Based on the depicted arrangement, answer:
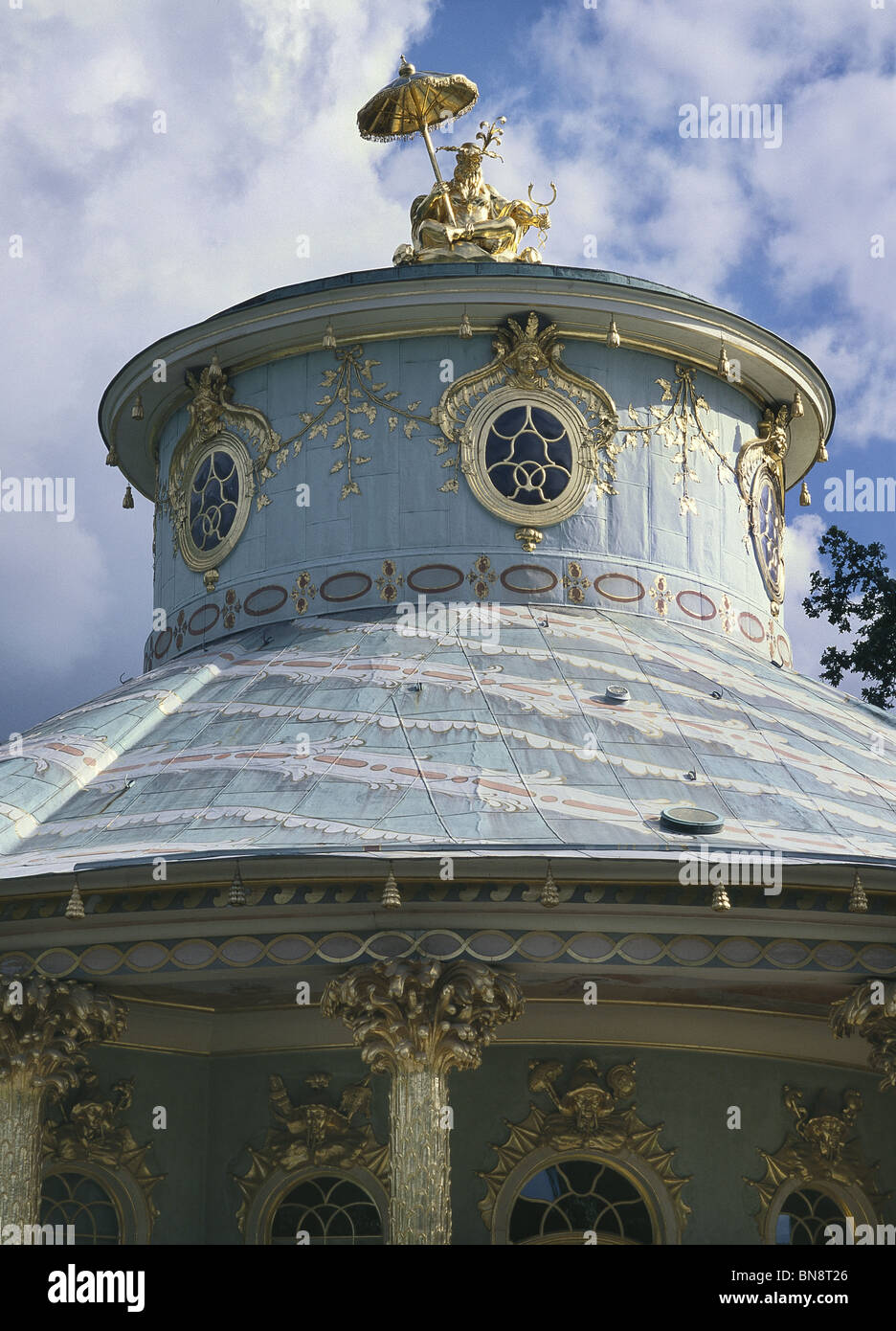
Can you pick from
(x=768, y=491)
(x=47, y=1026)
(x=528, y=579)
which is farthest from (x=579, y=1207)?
(x=768, y=491)

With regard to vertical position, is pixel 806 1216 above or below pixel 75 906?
below

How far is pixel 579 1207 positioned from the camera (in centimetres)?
1574

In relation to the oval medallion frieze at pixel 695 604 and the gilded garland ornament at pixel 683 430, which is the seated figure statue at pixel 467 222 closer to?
the gilded garland ornament at pixel 683 430

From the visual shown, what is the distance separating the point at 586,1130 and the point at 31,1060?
4444 millimetres

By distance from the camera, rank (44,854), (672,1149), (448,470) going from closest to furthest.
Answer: (44,854) → (672,1149) → (448,470)

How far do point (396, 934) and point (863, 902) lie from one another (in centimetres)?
324

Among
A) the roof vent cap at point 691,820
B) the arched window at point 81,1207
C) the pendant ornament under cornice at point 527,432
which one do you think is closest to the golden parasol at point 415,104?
the pendant ornament under cornice at point 527,432

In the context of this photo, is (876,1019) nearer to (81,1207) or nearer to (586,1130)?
(586,1130)

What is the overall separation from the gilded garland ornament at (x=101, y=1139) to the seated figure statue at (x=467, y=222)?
956 centimetres

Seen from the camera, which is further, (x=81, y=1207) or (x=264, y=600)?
(x=264, y=600)

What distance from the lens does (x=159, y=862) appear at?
13.5 metres

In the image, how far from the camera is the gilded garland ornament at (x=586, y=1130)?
1577 cm
